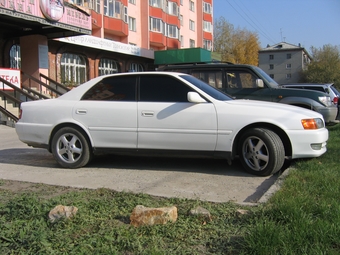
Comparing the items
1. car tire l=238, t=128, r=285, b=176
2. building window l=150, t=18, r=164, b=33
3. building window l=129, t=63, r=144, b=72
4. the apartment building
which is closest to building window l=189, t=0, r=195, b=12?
the apartment building

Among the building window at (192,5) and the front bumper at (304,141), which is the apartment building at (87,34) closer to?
the building window at (192,5)

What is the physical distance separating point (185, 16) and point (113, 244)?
164 feet

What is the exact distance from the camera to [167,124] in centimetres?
572

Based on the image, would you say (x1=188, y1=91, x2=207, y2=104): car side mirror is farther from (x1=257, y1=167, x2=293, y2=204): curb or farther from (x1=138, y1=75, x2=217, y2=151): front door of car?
(x1=257, y1=167, x2=293, y2=204): curb

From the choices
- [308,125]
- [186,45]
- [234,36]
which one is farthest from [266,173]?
[234,36]

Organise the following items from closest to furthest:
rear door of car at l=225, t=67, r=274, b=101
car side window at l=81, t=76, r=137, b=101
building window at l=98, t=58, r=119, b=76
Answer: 1. car side window at l=81, t=76, r=137, b=101
2. rear door of car at l=225, t=67, r=274, b=101
3. building window at l=98, t=58, r=119, b=76

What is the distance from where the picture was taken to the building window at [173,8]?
43.8m

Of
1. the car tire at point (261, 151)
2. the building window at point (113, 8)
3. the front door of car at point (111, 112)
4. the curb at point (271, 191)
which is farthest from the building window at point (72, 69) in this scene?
the curb at point (271, 191)

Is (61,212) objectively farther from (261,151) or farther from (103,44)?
(103,44)

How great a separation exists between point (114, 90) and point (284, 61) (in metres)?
83.2

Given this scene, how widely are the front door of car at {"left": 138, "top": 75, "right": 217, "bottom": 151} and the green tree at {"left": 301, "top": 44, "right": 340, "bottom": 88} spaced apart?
6626 centimetres

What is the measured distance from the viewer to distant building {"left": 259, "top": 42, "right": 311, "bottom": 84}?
8200 centimetres

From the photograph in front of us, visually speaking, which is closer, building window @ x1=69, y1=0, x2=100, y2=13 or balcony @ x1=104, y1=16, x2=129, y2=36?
building window @ x1=69, y1=0, x2=100, y2=13

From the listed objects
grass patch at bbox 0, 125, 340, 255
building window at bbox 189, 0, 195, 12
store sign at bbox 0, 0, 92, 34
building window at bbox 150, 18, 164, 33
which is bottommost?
grass patch at bbox 0, 125, 340, 255
